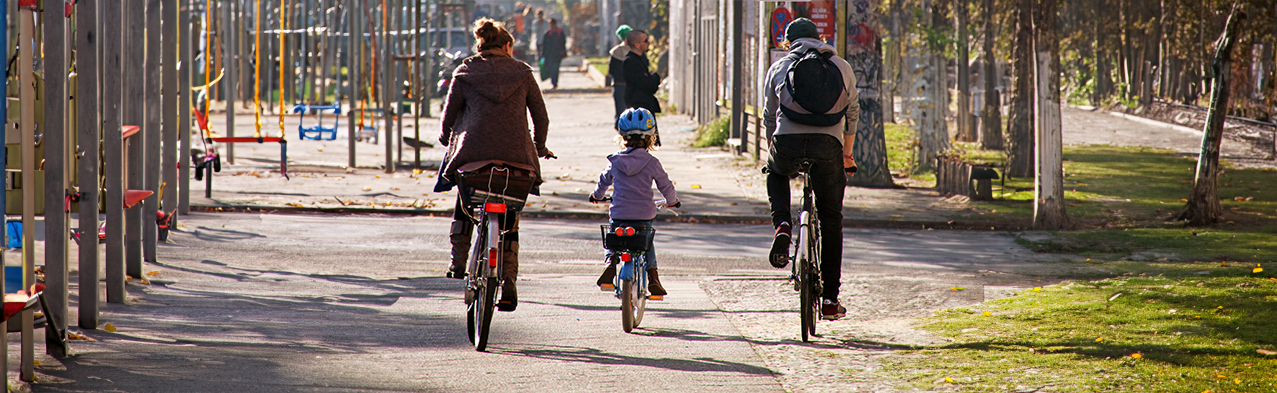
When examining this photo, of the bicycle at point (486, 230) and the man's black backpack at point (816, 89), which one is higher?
the man's black backpack at point (816, 89)

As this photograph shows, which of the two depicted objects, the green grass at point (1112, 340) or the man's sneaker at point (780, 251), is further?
the man's sneaker at point (780, 251)

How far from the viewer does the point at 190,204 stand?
12.0 m

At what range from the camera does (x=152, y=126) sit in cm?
888

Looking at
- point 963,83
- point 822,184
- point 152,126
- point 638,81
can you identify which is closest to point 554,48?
point 963,83

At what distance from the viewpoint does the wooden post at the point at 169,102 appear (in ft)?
31.7

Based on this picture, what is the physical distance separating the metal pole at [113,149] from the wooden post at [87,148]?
47cm

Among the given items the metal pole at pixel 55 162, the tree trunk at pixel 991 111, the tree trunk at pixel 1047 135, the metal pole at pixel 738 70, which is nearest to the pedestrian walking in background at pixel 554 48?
the metal pole at pixel 738 70

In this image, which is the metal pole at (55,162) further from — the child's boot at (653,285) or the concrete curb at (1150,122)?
the concrete curb at (1150,122)

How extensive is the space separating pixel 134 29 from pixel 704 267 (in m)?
4.01

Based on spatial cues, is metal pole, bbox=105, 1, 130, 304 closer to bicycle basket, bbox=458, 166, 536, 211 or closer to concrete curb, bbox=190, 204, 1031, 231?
bicycle basket, bbox=458, 166, 536, 211

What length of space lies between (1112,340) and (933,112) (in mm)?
12337

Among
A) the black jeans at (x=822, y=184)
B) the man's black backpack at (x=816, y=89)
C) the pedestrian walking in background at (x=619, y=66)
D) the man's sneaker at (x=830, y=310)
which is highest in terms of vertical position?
the pedestrian walking in background at (x=619, y=66)

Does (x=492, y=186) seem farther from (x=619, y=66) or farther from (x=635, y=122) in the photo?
(x=619, y=66)

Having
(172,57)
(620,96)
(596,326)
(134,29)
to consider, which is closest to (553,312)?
(596,326)
